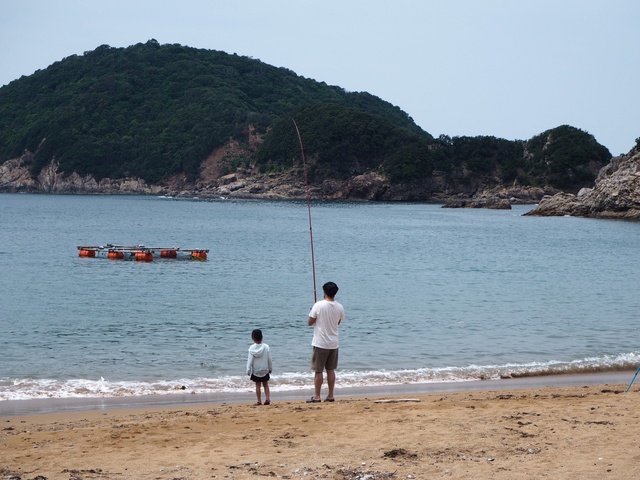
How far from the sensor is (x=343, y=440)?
7691 mm

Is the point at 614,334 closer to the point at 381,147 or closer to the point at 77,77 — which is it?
the point at 381,147

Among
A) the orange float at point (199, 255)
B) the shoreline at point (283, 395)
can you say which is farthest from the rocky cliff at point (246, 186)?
the shoreline at point (283, 395)

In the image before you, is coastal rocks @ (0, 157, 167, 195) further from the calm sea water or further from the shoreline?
the shoreline

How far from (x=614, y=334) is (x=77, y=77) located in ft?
579

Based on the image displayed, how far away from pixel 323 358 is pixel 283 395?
2.16 m

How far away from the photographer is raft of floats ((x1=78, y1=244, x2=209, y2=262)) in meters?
35.6

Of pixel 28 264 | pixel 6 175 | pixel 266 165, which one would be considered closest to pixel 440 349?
pixel 28 264

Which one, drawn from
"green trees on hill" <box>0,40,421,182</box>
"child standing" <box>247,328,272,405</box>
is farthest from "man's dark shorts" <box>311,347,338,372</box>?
"green trees on hill" <box>0,40,421,182</box>

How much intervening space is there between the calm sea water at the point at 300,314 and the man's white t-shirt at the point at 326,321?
3.00 metres

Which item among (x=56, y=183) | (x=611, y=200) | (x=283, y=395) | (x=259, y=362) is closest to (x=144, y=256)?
(x=283, y=395)

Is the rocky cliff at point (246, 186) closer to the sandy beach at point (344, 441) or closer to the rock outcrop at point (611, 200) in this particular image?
the rock outcrop at point (611, 200)

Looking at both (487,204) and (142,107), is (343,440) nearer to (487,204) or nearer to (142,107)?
(487,204)

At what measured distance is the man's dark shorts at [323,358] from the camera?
9.62 meters

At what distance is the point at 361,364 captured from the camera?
14.2 meters
